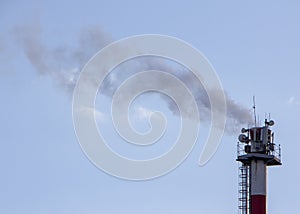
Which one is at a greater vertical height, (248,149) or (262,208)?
(248,149)

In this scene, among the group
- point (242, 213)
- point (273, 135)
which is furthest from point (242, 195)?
point (273, 135)

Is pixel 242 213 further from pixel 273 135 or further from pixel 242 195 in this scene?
pixel 273 135

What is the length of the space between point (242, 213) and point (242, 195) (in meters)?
1.64

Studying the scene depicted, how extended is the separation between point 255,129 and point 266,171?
3.83 m

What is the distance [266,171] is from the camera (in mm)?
72812

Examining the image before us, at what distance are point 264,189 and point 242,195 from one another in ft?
7.02

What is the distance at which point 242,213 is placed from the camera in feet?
236

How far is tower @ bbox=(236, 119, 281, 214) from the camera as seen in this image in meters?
71.4

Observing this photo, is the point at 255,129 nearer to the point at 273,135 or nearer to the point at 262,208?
the point at 273,135

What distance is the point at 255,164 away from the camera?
238 ft

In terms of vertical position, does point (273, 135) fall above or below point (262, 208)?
above

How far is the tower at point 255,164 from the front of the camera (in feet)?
234

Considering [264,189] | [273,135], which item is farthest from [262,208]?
[273,135]

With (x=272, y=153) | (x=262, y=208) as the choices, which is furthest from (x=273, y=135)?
(x=262, y=208)
